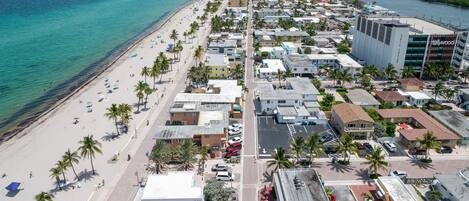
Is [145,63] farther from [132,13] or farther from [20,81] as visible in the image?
[132,13]

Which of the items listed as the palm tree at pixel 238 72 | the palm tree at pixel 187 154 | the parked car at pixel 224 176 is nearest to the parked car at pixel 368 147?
the parked car at pixel 224 176

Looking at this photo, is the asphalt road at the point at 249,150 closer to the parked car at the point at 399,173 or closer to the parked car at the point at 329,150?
the parked car at the point at 329,150

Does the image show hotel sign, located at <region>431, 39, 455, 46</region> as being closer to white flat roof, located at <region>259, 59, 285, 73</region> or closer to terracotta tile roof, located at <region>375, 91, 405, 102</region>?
terracotta tile roof, located at <region>375, 91, 405, 102</region>

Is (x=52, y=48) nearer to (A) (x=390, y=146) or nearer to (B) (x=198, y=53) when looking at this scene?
(B) (x=198, y=53)

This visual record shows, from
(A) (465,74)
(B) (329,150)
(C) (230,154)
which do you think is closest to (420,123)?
(B) (329,150)

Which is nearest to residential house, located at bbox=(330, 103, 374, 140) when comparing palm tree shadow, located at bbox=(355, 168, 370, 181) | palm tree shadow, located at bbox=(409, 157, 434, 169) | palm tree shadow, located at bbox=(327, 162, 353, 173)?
palm tree shadow, located at bbox=(409, 157, 434, 169)
